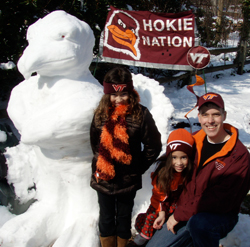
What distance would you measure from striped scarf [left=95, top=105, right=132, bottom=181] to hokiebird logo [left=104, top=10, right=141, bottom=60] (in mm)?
2312

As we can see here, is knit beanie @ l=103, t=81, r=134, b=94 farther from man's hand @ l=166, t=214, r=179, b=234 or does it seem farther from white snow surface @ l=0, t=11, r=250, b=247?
man's hand @ l=166, t=214, r=179, b=234

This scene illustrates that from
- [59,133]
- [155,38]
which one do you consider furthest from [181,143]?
[155,38]

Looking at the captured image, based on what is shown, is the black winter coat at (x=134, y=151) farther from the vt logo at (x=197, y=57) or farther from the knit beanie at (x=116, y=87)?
the vt logo at (x=197, y=57)

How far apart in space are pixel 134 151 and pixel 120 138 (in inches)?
5.6

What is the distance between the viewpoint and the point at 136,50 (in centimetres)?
388

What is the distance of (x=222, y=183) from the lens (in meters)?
1.34

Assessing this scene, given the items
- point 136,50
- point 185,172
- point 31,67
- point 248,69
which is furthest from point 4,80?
point 248,69

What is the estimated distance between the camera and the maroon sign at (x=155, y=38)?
3.69 meters

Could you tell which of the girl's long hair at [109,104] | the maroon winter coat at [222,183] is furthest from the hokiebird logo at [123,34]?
the maroon winter coat at [222,183]

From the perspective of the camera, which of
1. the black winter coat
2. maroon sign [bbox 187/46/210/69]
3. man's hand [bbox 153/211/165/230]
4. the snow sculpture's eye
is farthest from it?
the snow sculpture's eye

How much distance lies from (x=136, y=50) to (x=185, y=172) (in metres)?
2.79

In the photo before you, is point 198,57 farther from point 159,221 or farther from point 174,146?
point 159,221

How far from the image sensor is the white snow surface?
144 centimetres

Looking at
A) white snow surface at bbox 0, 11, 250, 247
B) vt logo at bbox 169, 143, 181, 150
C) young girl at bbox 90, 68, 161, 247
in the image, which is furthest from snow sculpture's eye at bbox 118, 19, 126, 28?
vt logo at bbox 169, 143, 181, 150
